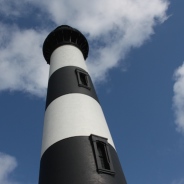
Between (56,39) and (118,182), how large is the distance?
336 inches

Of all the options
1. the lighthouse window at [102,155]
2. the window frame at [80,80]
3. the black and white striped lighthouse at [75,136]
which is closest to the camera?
the black and white striped lighthouse at [75,136]

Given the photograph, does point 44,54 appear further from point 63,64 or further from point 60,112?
point 60,112

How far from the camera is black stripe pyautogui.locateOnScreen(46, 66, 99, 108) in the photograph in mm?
9820

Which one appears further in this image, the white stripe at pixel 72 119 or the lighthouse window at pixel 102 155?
the white stripe at pixel 72 119

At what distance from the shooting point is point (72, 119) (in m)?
8.37

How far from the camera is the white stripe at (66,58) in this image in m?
11.6

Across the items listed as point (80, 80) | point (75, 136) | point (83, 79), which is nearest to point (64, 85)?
point (80, 80)

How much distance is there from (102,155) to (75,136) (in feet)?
3.13

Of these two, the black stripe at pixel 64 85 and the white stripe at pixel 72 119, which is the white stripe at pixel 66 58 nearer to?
the black stripe at pixel 64 85

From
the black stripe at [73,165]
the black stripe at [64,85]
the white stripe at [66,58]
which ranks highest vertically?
the white stripe at [66,58]

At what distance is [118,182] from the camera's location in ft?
23.4

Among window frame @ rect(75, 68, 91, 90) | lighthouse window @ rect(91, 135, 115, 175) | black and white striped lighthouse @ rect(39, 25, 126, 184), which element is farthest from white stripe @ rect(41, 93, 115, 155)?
window frame @ rect(75, 68, 91, 90)

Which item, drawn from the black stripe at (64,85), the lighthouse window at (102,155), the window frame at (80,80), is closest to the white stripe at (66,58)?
the black stripe at (64,85)

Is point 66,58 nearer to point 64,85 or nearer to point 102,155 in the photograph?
point 64,85
